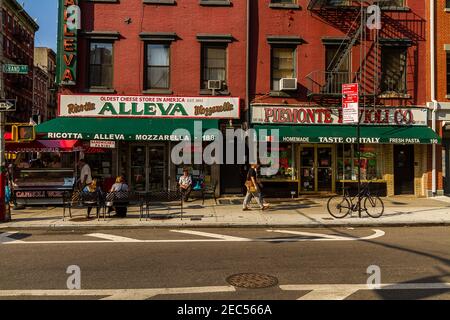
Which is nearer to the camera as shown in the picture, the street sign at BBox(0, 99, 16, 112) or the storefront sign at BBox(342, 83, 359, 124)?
the street sign at BBox(0, 99, 16, 112)

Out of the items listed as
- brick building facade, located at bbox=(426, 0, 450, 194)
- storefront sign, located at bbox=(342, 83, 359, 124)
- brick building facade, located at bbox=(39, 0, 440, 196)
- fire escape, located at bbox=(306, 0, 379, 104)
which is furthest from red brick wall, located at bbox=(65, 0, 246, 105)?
brick building facade, located at bbox=(426, 0, 450, 194)

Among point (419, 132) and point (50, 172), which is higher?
point (419, 132)

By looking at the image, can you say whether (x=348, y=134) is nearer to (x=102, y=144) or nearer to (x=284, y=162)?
(x=284, y=162)

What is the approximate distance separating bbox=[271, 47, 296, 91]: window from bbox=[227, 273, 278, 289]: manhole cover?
12111mm

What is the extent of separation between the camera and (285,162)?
56.4ft

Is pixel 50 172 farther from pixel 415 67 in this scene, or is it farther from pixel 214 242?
pixel 415 67

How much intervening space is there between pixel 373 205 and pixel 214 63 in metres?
8.83

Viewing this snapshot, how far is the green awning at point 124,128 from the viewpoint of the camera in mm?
15023

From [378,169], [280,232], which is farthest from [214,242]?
[378,169]

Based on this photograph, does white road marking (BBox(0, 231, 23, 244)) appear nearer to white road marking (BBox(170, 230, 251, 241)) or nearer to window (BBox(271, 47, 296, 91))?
white road marking (BBox(170, 230, 251, 241))

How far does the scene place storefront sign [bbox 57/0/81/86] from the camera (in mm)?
16094

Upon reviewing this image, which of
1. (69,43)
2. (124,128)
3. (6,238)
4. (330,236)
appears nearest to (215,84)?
(124,128)

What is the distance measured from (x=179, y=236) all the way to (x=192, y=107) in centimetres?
788

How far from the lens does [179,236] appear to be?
981cm
